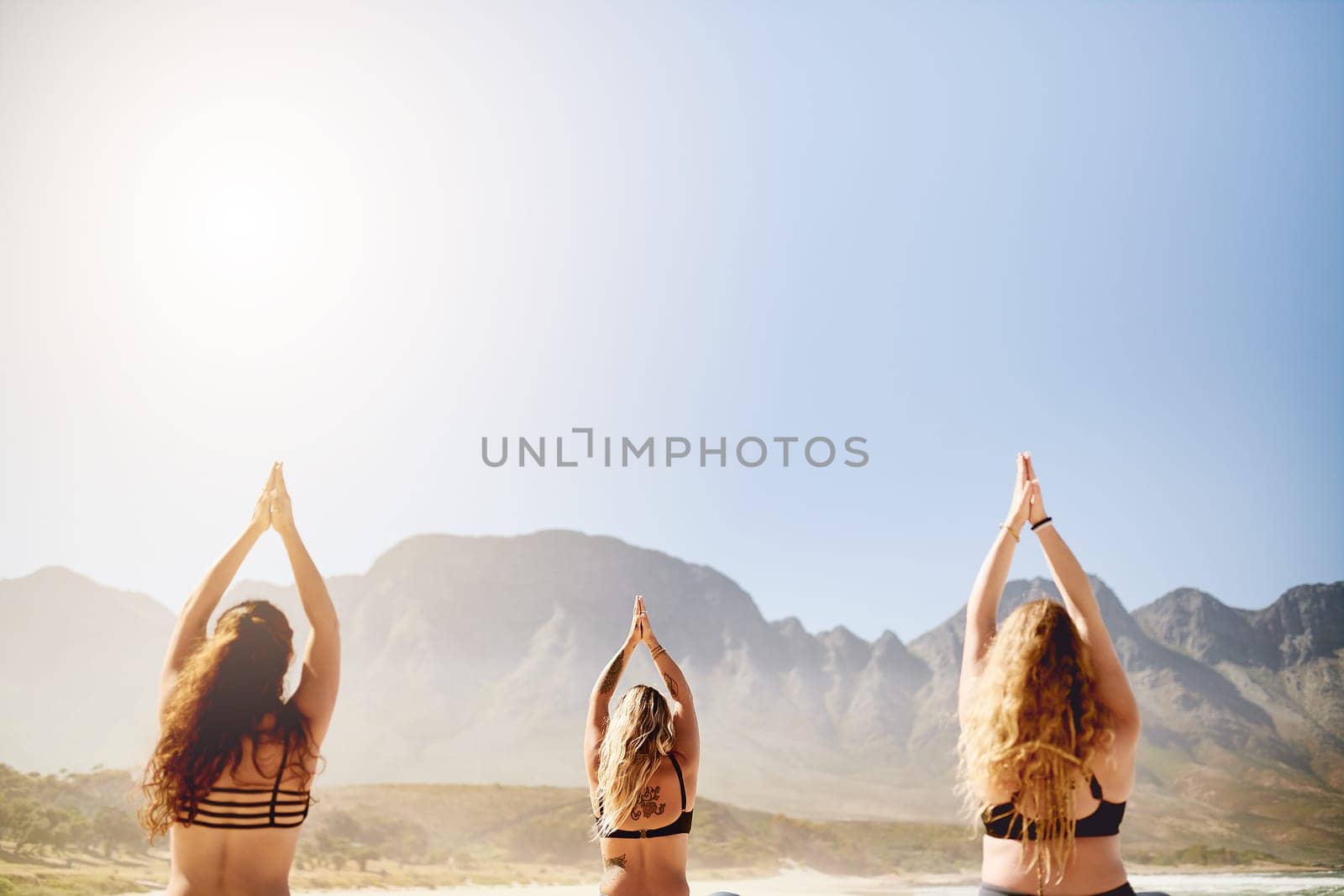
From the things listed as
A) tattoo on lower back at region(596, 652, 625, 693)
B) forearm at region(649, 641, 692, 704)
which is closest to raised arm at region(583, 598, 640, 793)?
tattoo on lower back at region(596, 652, 625, 693)

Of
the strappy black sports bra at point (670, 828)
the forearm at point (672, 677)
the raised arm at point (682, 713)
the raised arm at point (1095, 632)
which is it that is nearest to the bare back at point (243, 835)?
the strappy black sports bra at point (670, 828)

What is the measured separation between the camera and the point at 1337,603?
6256 cm

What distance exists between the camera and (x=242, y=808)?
2.93m

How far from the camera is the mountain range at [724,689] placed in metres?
53.6

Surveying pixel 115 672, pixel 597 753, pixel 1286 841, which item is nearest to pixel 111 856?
pixel 597 753

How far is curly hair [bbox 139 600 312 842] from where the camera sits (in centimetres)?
292

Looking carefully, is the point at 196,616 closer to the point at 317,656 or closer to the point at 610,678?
the point at 317,656

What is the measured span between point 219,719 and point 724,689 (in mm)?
70651

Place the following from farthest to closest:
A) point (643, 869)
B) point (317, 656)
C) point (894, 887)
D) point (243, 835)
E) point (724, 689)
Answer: point (724, 689), point (894, 887), point (643, 869), point (317, 656), point (243, 835)

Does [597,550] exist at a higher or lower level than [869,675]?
higher

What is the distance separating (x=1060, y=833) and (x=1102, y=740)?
29 cm

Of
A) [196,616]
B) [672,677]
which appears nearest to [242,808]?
[196,616]

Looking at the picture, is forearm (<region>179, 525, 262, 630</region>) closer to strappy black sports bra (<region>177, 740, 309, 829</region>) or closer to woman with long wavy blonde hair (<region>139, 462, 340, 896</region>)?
woman with long wavy blonde hair (<region>139, 462, 340, 896</region>)

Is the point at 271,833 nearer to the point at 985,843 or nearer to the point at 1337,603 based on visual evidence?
the point at 985,843
